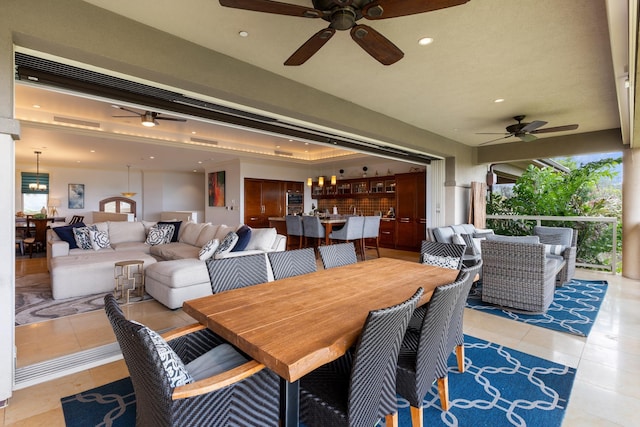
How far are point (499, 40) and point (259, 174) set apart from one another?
7317 mm

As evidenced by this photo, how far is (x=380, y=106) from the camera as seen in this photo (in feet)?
14.9

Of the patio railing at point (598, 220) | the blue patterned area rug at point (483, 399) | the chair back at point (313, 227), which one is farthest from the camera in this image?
the chair back at point (313, 227)

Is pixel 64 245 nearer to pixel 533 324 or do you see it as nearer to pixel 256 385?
pixel 256 385

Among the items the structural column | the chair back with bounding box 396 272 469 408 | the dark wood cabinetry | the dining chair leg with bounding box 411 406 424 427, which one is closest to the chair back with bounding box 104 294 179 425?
the chair back with bounding box 396 272 469 408

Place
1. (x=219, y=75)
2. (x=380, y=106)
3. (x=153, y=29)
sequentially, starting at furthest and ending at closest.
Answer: (x=380, y=106)
(x=219, y=75)
(x=153, y=29)

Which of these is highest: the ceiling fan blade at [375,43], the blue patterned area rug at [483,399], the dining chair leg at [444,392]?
the ceiling fan blade at [375,43]

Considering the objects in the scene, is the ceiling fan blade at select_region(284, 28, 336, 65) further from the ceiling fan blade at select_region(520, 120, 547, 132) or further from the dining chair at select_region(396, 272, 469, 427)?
the ceiling fan blade at select_region(520, 120, 547, 132)

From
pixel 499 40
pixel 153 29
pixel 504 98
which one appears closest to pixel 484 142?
pixel 504 98

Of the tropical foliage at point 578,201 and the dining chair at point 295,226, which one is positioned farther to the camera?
the dining chair at point 295,226

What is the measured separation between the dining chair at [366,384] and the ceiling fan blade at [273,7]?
67.3 inches

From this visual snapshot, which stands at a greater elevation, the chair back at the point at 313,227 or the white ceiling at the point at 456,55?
the white ceiling at the point at 456,55

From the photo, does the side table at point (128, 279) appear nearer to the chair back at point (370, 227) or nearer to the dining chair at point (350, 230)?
the dining chair at point (350, 230)

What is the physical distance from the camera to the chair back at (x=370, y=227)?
685cm

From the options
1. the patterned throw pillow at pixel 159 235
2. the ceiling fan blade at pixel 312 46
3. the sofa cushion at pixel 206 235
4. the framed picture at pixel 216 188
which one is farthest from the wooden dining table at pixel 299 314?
the framed picture at pixel 216 188
